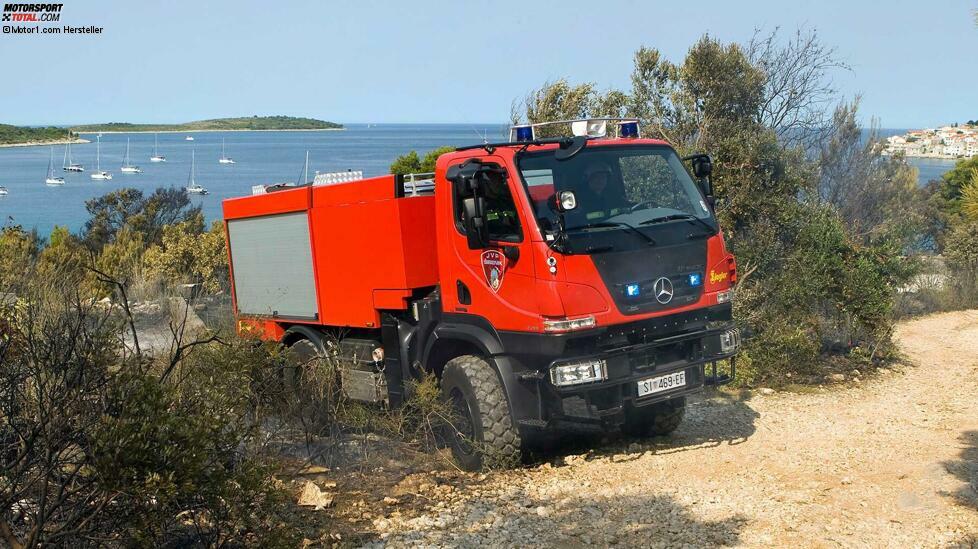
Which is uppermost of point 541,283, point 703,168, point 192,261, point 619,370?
point 703,168

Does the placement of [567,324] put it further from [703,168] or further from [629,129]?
[629,129]

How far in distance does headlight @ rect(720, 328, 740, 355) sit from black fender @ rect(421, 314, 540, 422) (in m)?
1.73

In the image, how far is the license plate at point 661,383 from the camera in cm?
730

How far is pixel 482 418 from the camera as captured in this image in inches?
293

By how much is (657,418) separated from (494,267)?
2.36 meters

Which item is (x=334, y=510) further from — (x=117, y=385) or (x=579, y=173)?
(x=579, y=173)

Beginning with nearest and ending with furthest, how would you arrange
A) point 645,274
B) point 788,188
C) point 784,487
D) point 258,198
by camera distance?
point 784,487, point 645,274, point 258,198, point 788,188

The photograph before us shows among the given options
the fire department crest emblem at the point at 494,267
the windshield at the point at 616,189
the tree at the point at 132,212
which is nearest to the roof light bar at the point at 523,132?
the windshield at the point at 616,189

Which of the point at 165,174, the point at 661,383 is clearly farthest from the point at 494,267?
the point at 165,174

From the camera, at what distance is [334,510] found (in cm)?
669

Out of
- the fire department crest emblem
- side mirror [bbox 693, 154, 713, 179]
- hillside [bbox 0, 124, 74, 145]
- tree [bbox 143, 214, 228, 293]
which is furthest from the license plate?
hillside [bbox 0, 124, 74, 145]

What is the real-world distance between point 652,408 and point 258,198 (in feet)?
16.4

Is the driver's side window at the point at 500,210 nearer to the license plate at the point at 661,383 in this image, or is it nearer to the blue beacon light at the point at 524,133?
the blue beacon light at the point at 524,133

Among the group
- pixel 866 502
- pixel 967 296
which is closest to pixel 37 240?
pixel 967 296
